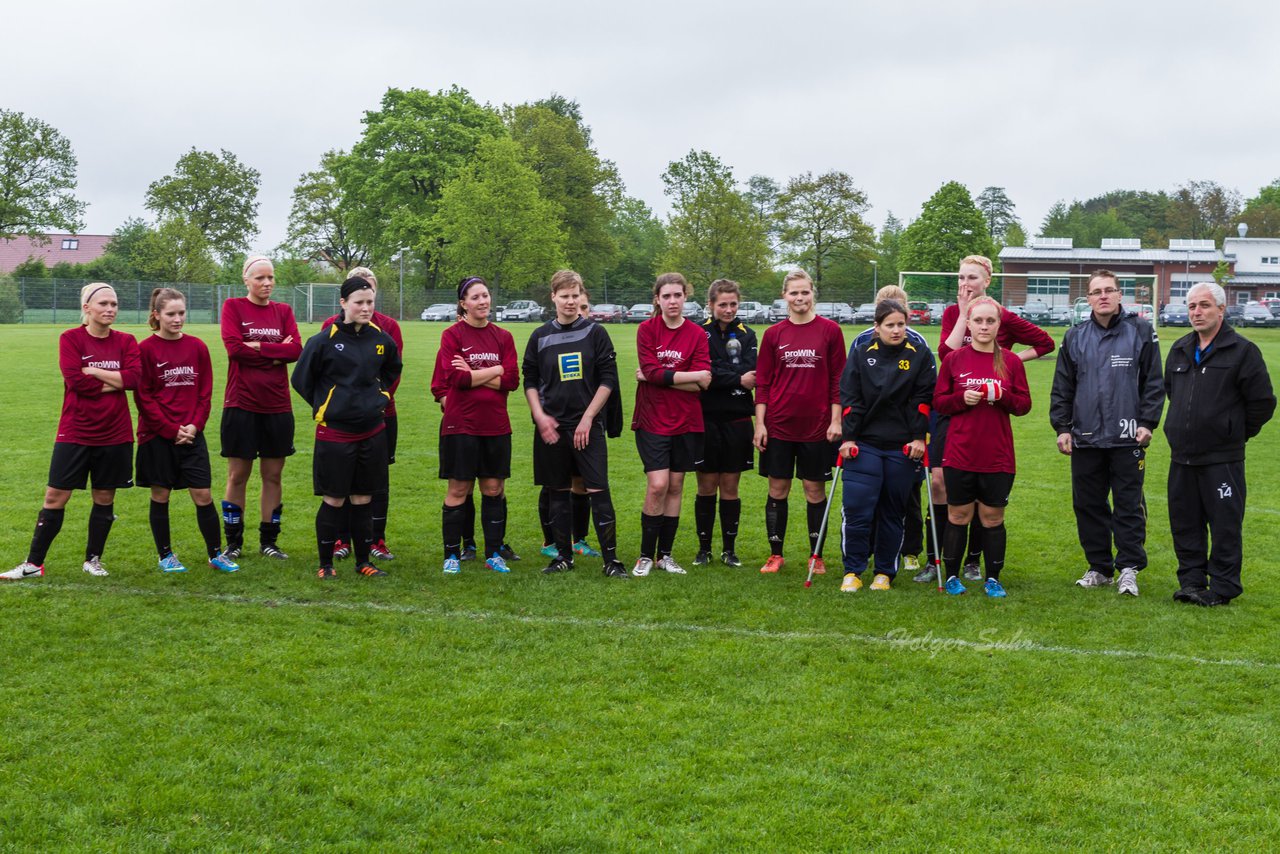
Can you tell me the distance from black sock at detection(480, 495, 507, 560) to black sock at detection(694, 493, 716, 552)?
4.34 ft

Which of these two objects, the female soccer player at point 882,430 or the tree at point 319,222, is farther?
the tree at point 319,222

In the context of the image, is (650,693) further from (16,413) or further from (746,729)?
(16,413)

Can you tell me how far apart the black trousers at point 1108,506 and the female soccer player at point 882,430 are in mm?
1148

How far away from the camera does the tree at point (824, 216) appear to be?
67938 millimetres

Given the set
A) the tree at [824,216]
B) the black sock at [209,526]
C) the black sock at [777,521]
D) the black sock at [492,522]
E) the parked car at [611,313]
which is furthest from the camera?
the tree at [824,216]

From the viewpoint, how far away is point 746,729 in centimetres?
454

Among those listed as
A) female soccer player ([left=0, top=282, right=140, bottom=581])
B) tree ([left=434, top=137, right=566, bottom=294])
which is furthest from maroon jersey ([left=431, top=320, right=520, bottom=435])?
tree ([left=434, top=137, right=566, bottom=294])

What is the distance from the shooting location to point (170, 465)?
6.98 metres

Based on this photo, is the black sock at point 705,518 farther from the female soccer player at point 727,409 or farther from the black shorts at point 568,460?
the black shorts at point 568,460

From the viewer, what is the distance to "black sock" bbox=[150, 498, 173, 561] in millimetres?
7043

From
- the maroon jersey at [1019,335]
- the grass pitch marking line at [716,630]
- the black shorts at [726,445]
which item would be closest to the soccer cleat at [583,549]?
the black shorts at [726,445]

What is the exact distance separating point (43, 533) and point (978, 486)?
5.67 meters

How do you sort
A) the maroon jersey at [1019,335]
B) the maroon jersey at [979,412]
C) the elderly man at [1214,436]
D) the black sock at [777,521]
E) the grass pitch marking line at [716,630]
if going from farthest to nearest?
the maroon jersey at [1019,335] → the black sock at [777,521] → the maroon jersey at [979,412] → the elderly man at [1214,436] → the grass pitch marking line at [716,630]

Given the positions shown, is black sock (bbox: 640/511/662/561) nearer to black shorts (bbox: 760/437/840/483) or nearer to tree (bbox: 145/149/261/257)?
black shorts (bbox: 760/437/840/483)
